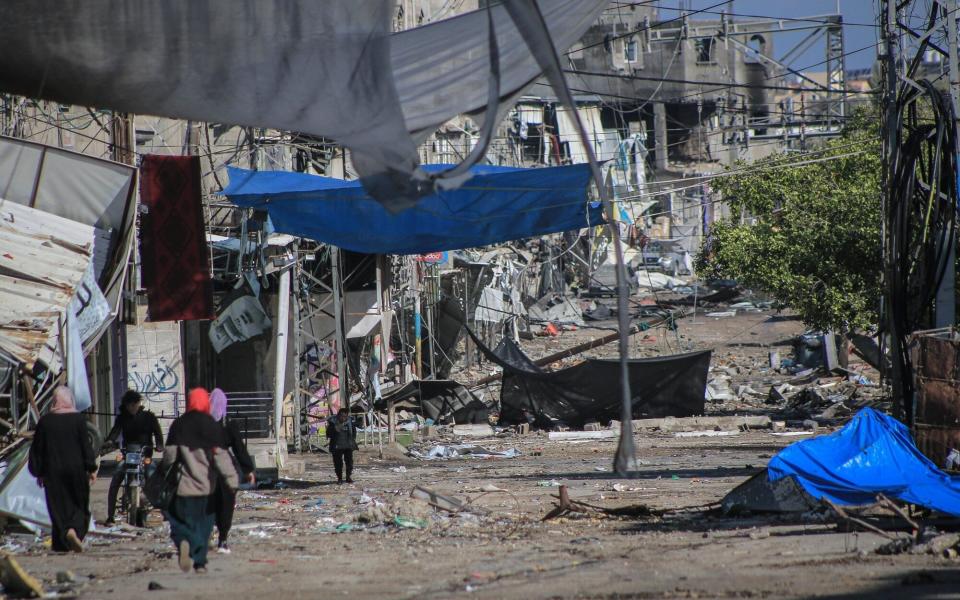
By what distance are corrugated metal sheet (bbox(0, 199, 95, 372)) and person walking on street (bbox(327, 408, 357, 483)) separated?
4.52m

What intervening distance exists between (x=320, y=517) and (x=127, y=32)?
716 centimetres

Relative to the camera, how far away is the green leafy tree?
22.5 metres

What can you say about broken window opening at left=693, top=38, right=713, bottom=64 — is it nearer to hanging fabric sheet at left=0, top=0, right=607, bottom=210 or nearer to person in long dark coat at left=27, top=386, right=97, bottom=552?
person in long dark coat at left=27, top=386, right=97, bottom=552

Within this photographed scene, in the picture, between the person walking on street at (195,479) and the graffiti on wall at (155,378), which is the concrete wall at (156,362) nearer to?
the graffiti on wall at (155,378)

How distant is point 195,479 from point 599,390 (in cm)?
1607

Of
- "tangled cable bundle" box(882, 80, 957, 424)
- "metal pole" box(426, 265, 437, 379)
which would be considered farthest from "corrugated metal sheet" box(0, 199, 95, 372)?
"metal pole" box(426, 265, 437, 379)

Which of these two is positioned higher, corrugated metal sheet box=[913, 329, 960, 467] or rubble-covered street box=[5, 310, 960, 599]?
corrugated metal sheet box=[913, 329, 960, 467]

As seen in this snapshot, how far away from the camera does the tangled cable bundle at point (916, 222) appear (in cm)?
1157

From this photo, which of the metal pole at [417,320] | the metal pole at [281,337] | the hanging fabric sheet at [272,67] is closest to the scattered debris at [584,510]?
the hanging fabric sheet at [272,67]

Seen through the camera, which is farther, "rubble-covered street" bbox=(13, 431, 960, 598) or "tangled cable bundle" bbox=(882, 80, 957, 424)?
"tangled cable bundle" bbox=(882, 80, 957, 424)

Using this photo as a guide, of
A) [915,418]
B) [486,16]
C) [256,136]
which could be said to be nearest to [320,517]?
[915,418]

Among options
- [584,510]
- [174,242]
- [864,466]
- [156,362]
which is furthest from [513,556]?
[156,362]

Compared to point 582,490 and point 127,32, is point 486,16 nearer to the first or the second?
point 127,32

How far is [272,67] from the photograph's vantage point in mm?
5184
